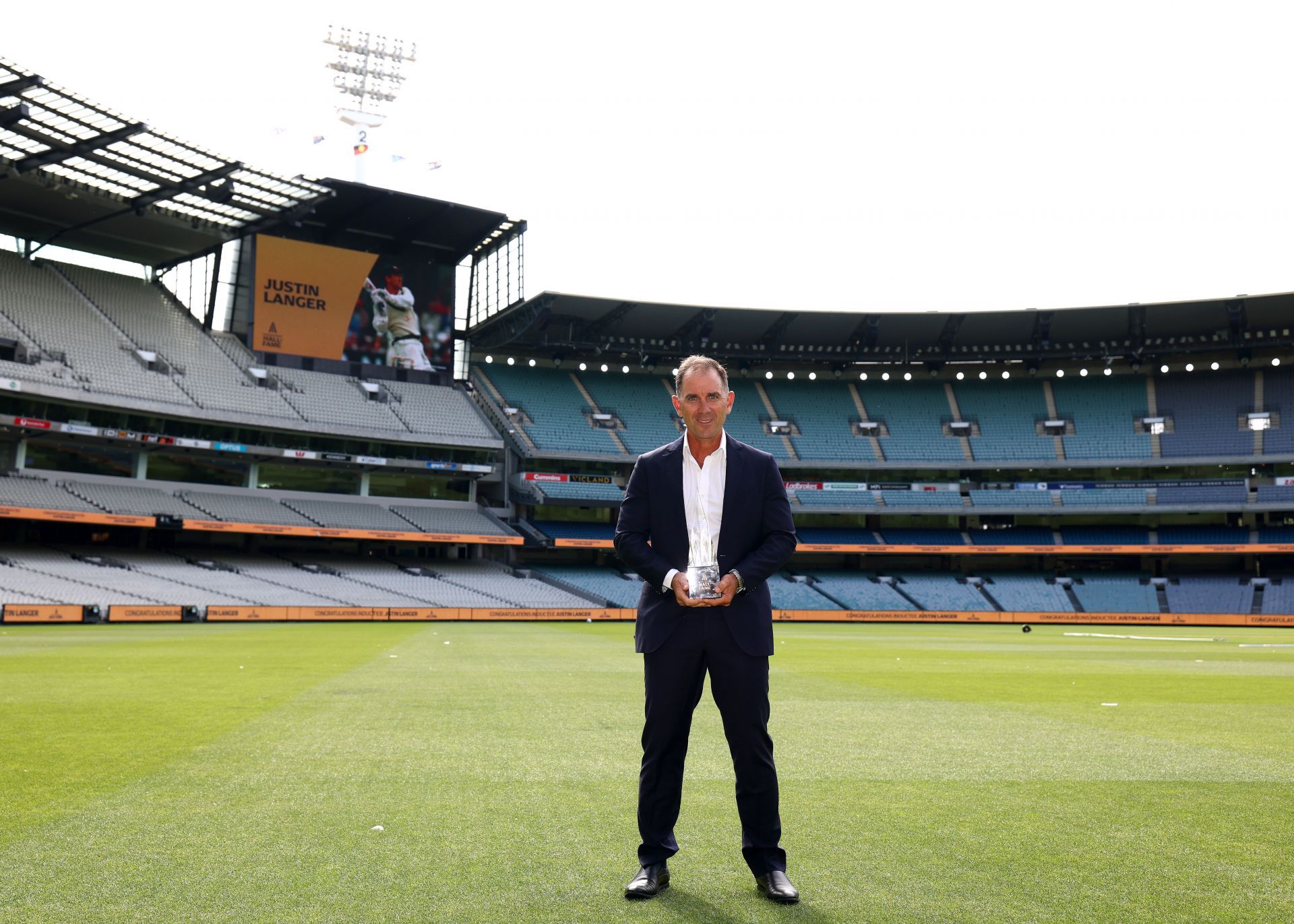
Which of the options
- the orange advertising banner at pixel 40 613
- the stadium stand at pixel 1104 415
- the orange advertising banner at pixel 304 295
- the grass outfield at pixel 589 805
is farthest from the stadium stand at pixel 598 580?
the grass outfield at pixel 589 805

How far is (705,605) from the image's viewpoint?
166 inches

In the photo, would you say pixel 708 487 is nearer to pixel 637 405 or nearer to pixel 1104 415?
pixel 637 405

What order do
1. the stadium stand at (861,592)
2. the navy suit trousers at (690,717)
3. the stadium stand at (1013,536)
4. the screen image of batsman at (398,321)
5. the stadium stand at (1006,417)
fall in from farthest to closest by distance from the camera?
the stadium stand at (1006,417), the stadium stand at (1013,536), the screen image of batsman at (398,321), the stadium stand at (861,592), the navy suit trousers at (690,717)

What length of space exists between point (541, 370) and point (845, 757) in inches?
2363

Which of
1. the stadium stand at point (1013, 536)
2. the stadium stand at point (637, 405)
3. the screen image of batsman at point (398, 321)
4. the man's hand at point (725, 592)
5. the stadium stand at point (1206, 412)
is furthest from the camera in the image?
the stadium stand at point (637, 405)

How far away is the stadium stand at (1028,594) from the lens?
5444 centimetres

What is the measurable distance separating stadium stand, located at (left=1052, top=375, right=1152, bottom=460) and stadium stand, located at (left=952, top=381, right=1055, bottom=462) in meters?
1.45

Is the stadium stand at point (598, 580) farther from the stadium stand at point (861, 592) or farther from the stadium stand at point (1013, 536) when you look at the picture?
the stadium stand at point (1013, 536)

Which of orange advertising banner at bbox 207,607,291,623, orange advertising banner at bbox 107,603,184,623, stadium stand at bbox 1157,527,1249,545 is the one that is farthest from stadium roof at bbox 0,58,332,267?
stadium stand at bbox 1157,527,1249,545

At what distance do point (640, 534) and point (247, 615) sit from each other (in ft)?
131

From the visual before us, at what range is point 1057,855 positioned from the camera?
4.57m

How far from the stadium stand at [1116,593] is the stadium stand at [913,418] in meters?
11.2

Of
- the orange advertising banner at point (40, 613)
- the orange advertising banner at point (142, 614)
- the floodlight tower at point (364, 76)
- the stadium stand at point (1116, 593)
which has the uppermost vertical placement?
the floodlight tower at point (364, 76)

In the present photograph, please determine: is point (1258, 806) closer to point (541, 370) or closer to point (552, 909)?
point (552, 909)
